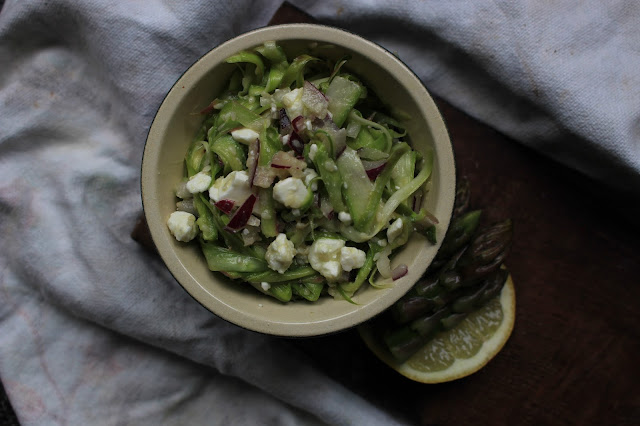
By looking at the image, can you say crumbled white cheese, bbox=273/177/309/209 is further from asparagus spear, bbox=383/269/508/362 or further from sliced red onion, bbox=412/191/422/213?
asparagus spear, bbox=383/269/508/362

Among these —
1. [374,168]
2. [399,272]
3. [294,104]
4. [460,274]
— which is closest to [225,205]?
[294,104]

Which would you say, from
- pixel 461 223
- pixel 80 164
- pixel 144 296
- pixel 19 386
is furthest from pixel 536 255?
pixel 19 386

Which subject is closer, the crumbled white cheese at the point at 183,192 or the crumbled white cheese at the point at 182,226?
the crumbled white cheese at the point at 182,226

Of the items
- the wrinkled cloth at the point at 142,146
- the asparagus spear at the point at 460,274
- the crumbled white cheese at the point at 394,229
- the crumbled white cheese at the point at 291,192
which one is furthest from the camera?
the wrinkled cloth at the point at 142,146

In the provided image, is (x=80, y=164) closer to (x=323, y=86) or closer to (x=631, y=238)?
(x=323, y=86)

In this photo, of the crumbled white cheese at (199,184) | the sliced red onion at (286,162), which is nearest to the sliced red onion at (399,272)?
the sliced red onion at (286,162)

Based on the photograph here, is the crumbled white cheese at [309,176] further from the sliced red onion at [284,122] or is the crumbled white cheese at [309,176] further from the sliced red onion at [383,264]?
the sliced red onion at [383,264]

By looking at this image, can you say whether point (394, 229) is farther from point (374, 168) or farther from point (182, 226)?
point (182, 226)
